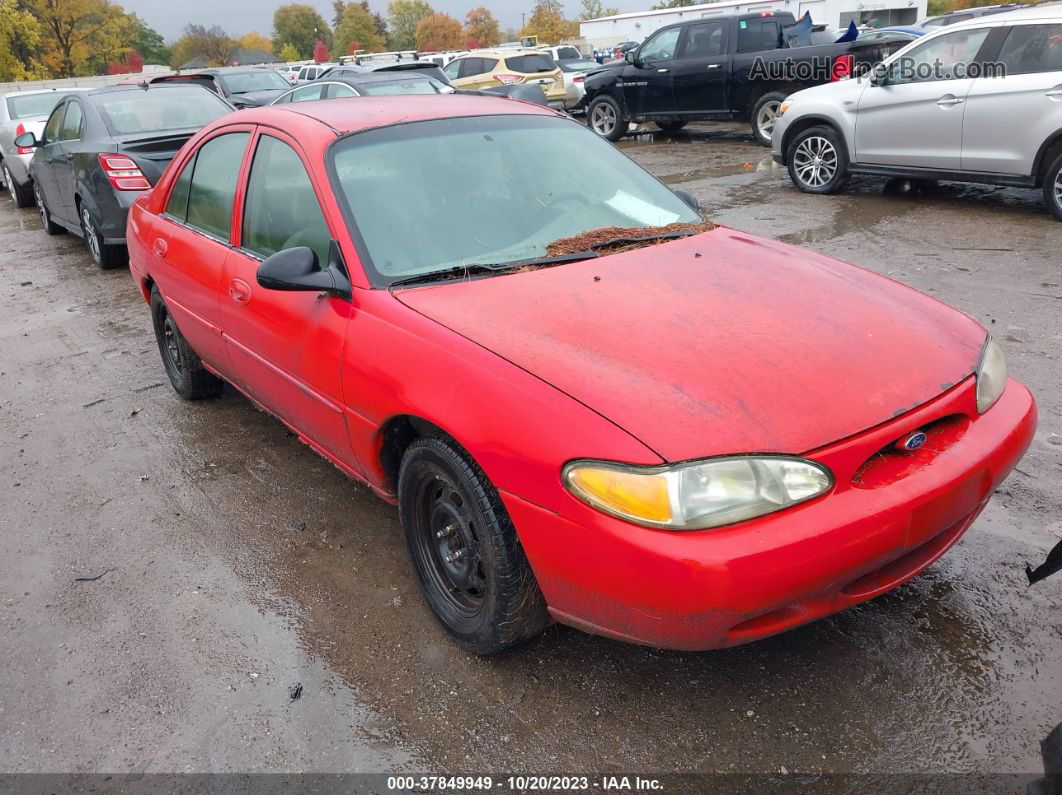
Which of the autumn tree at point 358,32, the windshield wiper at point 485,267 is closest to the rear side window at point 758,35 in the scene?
the windshield wiper at point 485,267

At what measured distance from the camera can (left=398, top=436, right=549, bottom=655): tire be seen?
7.82 feet

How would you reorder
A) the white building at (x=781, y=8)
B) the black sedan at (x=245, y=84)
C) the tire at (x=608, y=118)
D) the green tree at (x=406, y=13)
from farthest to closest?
the green tree at (x=406, y=13), the white building at (x=781, y=8), the black sedan at (x=245, y=84), the tire at (x=608, y=118)

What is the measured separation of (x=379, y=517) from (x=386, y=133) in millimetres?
1617

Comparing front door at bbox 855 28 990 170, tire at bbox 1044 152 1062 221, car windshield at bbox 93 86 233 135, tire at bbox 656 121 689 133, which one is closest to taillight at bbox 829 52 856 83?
tire at bbox 656 121 689 133

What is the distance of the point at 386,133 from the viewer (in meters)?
3.29

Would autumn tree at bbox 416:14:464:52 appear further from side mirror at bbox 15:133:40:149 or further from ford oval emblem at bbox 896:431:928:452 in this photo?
ford oval emblem at bbox 896:431:928:452

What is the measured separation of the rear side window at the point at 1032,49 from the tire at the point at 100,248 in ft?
27.8

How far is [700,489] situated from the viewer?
2.03m

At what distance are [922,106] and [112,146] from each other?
761 centimetres

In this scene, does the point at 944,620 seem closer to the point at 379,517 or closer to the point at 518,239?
the point at 518,239

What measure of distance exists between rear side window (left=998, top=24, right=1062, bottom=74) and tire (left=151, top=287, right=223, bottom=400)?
715cm

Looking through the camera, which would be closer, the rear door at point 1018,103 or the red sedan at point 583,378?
the red sedan at point 583,378

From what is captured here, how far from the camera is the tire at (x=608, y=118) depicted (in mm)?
14344

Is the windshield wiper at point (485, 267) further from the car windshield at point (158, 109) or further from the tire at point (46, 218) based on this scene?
the tire at point (46, 218)
